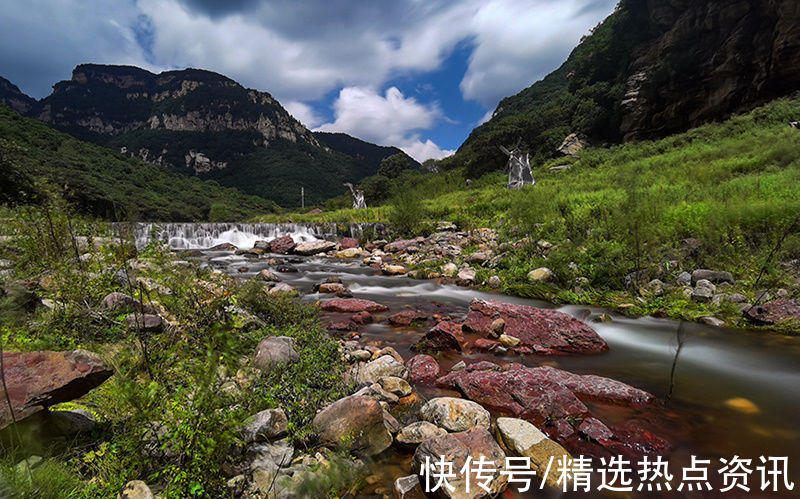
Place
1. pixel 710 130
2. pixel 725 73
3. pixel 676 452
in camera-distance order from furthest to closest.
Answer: pixel 725 73
pixel 710 130
pixel 676 452

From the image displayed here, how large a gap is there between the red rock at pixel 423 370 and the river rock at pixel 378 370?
0.18 m

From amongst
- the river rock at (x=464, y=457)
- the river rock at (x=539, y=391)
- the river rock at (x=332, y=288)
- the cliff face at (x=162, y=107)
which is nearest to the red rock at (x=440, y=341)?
the river rock at (x=539, y=391)

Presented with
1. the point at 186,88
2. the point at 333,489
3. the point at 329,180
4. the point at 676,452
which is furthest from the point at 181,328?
the point at 186,88

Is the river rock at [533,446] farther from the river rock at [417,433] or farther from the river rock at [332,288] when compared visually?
the river rock at [332,288]

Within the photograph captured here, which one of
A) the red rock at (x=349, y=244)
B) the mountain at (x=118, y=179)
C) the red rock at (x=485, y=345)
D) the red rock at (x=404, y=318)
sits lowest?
the red rock at (x=485, y=345)

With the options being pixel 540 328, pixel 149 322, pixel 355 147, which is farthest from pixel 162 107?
pixel 540 328

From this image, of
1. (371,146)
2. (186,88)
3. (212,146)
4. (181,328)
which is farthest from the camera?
(371,146)

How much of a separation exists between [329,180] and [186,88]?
101092mm

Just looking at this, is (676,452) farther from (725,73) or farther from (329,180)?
(329,180)

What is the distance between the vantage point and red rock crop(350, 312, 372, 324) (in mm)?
5986

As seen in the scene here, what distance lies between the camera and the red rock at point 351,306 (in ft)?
22.1

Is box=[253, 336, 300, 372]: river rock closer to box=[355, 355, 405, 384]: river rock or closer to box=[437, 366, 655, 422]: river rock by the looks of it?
box=[355, 355, 405, 384]: river rock

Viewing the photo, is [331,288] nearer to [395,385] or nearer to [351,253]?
[395,385]

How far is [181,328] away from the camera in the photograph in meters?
3.54
